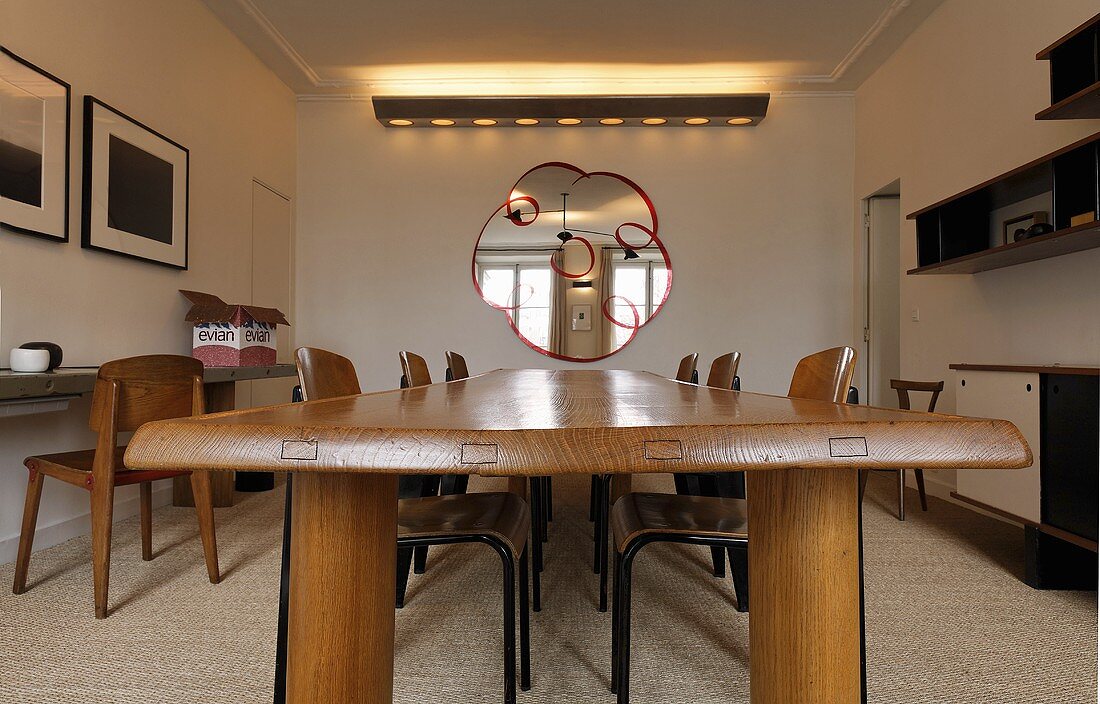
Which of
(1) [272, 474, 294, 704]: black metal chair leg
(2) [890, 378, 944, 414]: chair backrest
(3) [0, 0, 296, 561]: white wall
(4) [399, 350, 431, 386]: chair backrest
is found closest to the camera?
(1) [272, 474, 294, 704]: black metal chair leg

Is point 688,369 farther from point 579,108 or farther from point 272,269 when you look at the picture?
point 272,269

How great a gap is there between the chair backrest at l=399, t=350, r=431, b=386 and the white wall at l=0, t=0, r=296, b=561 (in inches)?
62.3

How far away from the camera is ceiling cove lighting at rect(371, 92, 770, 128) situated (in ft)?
15.5

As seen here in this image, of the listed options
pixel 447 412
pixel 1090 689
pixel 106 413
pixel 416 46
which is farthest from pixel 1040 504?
pixel 416 46

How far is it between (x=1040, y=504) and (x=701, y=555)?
1190mm

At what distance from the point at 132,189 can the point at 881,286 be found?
4840mm

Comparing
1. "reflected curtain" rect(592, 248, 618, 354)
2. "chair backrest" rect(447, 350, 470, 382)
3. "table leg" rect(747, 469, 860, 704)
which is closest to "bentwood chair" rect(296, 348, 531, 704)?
"table leg" rect(747, 469, 860, 704)

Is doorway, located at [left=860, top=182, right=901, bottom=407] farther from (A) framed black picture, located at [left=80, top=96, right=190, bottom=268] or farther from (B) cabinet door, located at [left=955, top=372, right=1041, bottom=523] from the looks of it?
(A) framed black picture, located at [left=80, top=96, right=190, bottom=268]

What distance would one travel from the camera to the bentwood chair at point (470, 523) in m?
1.38

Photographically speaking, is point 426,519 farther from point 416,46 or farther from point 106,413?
point 416,46

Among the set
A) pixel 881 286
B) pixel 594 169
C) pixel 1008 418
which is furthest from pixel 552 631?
pixel 881 286

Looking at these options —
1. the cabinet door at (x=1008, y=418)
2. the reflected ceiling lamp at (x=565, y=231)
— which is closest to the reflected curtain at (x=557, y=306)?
the reflected ceiling lamp at (x=565, y=231)

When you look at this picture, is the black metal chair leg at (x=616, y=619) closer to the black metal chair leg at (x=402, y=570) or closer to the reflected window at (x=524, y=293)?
the black metal chair leg at (x=402, y=570)

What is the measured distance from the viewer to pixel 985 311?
3451 millimetres
